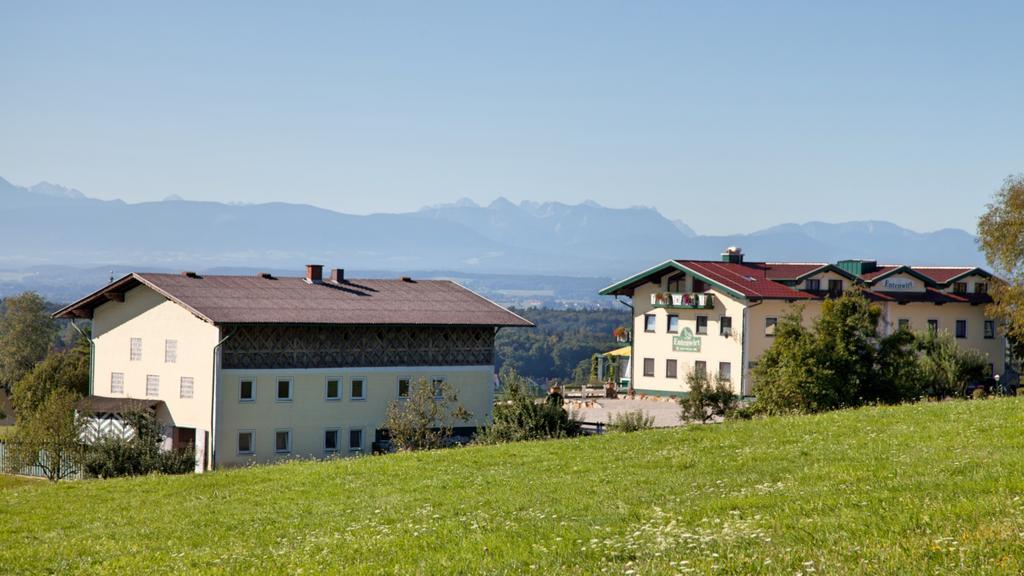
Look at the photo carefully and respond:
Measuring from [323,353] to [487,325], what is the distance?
8678 millimetres

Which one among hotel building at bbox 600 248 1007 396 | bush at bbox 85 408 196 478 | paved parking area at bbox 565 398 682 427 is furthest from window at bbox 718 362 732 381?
bush at bbox 85 408 196 478

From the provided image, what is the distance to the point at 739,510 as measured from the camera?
1633 cm

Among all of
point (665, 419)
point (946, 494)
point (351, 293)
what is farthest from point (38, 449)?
point (946, 494)

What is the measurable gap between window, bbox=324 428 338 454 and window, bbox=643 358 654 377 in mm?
25300

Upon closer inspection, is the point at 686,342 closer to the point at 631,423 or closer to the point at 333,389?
the point at 333,389

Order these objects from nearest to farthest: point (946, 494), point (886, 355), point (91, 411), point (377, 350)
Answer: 1. point (946, 494)
2. point (886, 355)
3. point (91, 411)
4. point (377, 350)

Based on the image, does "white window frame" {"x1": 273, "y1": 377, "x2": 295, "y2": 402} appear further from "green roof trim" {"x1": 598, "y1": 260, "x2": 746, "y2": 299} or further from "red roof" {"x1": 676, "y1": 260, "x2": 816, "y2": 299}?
"red roof" {"x1": 676, "y1": 260, "x2": 816, "y2": 299}

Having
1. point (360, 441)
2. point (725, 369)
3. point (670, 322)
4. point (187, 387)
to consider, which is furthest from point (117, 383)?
point (725, 369)

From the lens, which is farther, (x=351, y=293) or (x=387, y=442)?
(x=351, y=293)

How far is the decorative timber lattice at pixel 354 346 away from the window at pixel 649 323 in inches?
664

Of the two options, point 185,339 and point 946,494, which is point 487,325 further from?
point 946,494

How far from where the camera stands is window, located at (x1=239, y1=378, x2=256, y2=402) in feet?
176

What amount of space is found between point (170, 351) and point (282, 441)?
6.66m

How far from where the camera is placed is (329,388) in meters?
55.9
